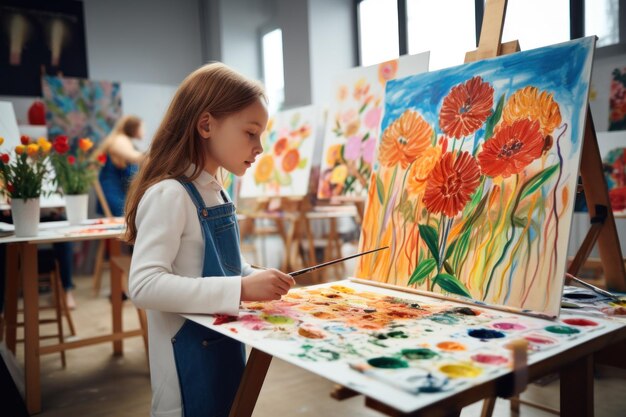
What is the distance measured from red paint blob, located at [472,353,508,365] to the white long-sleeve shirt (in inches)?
17.4

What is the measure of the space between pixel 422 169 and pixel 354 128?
80.0 inches

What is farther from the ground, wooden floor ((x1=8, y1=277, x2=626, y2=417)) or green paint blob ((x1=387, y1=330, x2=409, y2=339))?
green paint blob ((x1=387, y1=330, x2=409, y2=339))

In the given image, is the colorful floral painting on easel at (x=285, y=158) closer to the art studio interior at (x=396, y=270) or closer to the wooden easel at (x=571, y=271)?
the art studio interior at (x=396, y=270)

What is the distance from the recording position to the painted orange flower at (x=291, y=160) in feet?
12.2

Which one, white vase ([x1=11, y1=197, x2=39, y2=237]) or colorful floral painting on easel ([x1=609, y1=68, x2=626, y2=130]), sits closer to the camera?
white vase ([x1=11, y1=197, x2=39, y2=237])

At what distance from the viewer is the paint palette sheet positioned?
2.20 feet

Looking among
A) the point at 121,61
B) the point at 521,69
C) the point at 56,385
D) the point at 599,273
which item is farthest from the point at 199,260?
the point at 121,61

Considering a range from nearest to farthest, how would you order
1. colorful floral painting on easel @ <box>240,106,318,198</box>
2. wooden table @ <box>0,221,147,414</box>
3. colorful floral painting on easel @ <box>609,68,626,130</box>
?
1. wooden table @ <box>0,221,147,414</box>
2. colorful floral painting on easel @ <box>609,68,626,130</box>
3. colorful floral painting on easel @ <box>240,106,318,198</box>

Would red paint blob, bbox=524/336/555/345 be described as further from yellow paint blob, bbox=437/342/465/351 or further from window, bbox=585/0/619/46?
window, bbox=585/0/619/46

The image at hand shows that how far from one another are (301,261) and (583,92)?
4.55 m

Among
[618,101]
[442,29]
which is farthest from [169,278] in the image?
[442,29]

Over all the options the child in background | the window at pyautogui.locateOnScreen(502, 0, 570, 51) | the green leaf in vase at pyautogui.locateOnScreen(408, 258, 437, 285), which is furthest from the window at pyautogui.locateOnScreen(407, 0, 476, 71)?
the green leaf in vase at pyautogui.locateOnScreen(408, 258, 437, 285)

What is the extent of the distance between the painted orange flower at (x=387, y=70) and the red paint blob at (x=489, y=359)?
8.01 feet

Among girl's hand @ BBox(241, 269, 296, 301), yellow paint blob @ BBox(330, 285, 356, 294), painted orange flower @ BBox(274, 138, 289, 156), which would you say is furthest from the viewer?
painted orange flower @ BBox(274, 138, 289, 156)
